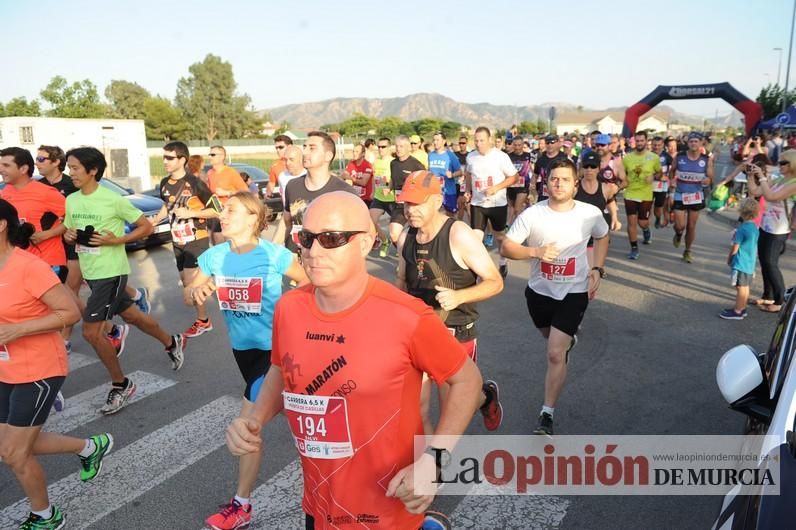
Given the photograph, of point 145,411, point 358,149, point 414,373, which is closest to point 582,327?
point 145,411

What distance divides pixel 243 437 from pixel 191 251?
5.27 m

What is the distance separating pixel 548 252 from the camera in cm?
407

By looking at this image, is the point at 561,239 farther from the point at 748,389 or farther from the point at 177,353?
the point at 177,353

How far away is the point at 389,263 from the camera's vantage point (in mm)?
10414

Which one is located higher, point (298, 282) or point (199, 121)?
point (199, 121)

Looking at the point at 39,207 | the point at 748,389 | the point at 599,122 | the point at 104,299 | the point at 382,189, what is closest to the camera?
the point at 748,389

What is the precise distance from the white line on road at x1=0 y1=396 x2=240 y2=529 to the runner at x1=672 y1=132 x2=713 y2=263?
324 inches

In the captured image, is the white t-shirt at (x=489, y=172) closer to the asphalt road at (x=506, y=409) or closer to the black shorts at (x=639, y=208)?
the asphalt road at (x=506, y=409)

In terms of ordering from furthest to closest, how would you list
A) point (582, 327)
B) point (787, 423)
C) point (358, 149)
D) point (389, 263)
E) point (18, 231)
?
1. point (358, 149)
2. point (389, 263)
3. point (582, 327)
4. point (18, 231)
5. point (787, 423)

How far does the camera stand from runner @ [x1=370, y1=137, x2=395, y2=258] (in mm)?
10469

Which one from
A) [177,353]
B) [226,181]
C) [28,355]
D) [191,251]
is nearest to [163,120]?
[226,181]

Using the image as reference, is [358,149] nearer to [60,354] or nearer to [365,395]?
[60,354]

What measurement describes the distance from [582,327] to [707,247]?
5.79 m

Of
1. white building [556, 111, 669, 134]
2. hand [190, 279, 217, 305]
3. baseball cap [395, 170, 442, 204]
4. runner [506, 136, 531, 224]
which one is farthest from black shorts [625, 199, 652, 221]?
white building [556, 111, 669, 134]
